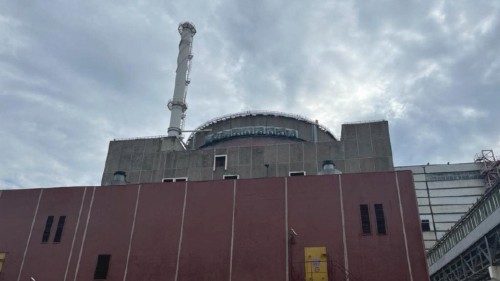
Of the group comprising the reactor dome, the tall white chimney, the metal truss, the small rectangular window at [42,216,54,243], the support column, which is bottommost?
the support column

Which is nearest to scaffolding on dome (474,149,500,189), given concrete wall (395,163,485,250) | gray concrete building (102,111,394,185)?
concrete wall (395,163,485,250)

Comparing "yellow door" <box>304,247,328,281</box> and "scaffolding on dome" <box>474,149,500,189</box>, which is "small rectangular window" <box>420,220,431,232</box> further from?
"yellow door" <box>304,247,328,281</box>

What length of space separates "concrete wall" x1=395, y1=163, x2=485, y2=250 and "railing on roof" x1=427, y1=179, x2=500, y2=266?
20.3m

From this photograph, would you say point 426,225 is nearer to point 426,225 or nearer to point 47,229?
point 426,225

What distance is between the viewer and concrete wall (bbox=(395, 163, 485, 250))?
5728cm

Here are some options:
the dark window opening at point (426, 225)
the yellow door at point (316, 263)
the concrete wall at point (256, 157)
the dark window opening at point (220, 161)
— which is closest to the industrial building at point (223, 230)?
the yellow door at point (316, 263)

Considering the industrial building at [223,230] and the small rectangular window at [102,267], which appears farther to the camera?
the small rectangular window at [102,267]

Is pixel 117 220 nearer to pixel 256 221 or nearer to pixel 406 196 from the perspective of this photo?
pixel 256 221

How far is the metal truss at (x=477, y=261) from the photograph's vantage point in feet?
76.0

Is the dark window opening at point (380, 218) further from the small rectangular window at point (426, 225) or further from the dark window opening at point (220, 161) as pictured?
the small rectangular window at point (426, 225)

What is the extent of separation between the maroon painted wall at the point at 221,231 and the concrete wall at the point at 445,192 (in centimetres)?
3484

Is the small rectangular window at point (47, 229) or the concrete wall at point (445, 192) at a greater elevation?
the concrete wall at point (445, 192)

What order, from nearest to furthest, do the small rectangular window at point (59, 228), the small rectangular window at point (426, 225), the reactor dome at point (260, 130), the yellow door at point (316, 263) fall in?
the yellow door at point (316, 263)
the small rectangular window at point (59, 228)
the reactor dome at point (260, 130)
the small rectangular window at point (426, 225)

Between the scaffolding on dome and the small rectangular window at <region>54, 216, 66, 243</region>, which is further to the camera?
the scaffolding on dome
